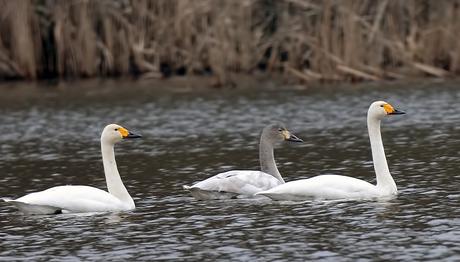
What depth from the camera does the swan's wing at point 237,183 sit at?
1313 centimetres

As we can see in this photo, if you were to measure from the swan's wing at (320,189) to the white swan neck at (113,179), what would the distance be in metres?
1.44

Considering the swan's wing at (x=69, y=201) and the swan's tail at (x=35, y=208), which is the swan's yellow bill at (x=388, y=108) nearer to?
the swan's wing at (x=69, y=201)

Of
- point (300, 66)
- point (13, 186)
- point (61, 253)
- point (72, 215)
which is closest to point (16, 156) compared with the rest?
point (13, 186)

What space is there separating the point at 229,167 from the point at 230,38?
41.1ft

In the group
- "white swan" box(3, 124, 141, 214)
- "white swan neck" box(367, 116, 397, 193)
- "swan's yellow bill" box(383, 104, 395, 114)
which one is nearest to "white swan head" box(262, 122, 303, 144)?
"white swan neck" box(367, 116, 397, 193)

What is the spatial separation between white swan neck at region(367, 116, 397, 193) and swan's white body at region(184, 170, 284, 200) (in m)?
1.19

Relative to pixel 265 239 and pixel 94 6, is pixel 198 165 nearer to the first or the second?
pixel 265 239

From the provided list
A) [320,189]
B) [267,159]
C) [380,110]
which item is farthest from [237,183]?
[380,110]

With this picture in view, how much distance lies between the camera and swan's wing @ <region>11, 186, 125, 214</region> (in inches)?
489

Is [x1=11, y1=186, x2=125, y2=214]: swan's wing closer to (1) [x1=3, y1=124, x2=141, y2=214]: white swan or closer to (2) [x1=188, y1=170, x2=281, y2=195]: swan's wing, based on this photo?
(1) [x1=3, y1=124, x2=141, y2=214]: white swan

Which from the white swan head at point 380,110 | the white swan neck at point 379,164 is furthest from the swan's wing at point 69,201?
the white swan head at point 380,110

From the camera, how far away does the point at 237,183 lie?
43.4ft

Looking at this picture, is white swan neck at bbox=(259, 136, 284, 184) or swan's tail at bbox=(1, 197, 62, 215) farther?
white swan neck at bbox=(259, 136, 284, 184)

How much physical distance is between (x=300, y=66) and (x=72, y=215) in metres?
16.8
